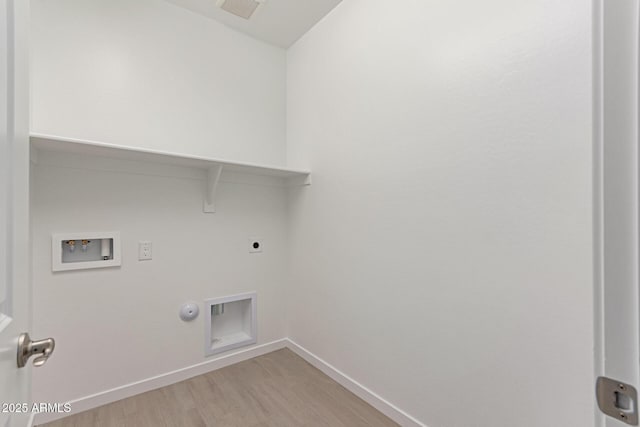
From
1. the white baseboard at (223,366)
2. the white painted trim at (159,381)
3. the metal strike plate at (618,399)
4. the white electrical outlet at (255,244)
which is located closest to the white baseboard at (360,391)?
the white baseboard at (223,366)

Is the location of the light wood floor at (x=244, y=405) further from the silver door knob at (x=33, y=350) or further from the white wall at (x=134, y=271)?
the silver door knob at (x=33, y=350)

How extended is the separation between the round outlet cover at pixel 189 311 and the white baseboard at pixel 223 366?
35 centimetres

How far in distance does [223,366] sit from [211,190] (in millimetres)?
1317

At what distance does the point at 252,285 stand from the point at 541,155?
6.60ft

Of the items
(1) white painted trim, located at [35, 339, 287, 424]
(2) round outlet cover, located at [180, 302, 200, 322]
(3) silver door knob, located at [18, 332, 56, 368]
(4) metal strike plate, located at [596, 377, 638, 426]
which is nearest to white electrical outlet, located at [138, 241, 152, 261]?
(2) round outlet cover, located at [180, 302, 200, 322]

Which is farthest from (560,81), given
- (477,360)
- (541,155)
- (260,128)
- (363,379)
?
(260,128)

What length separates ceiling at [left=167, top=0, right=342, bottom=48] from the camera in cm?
197

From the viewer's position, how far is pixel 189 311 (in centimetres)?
198

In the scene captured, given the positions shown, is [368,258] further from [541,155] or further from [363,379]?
[541,155]

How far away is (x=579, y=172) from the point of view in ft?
3.17

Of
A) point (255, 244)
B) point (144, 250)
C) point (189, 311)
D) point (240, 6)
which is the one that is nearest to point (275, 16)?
point (240, 6)

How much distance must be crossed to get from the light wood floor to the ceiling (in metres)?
2.61

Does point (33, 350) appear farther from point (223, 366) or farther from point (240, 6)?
point (240, 6)

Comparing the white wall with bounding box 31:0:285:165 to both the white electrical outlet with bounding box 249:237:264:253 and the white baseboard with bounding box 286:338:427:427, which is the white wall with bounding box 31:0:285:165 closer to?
the white electrical outlet with bounding box 249:237:264:253
